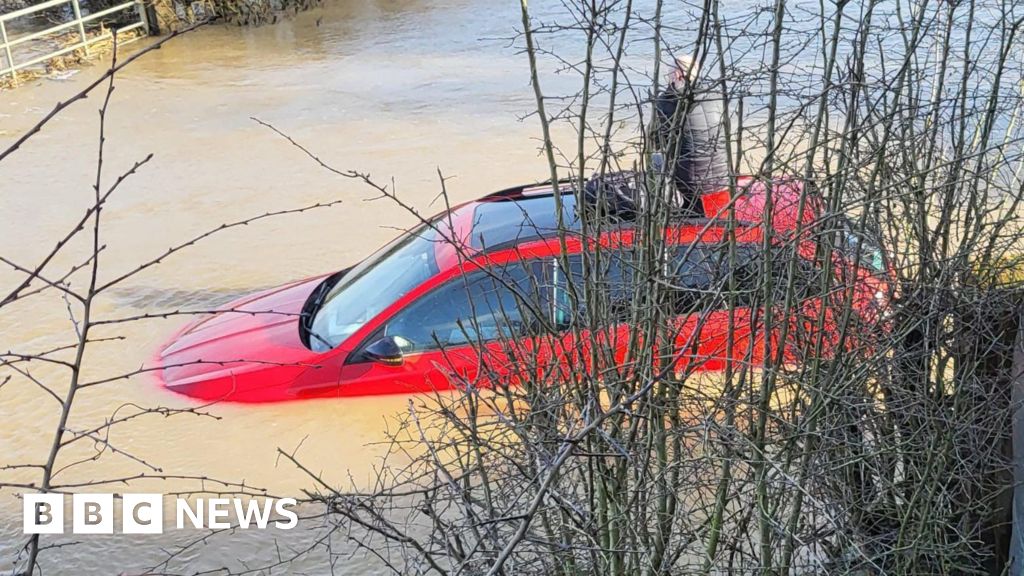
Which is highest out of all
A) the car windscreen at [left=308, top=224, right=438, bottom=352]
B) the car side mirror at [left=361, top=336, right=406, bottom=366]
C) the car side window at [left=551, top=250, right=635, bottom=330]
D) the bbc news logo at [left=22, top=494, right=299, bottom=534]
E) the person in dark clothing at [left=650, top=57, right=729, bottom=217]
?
the person in dark clothing at [left=650, top=57, right=729, bottom=217]

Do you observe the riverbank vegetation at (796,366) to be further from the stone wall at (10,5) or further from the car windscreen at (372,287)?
the stone wall at (10,5)

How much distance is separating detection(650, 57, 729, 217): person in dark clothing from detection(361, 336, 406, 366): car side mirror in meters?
2.36

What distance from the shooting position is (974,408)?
3.91 metres

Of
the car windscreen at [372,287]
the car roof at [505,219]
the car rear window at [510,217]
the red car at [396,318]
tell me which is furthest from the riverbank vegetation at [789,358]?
the car windscreen at [372,287]

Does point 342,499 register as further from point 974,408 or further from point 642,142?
point 974,408

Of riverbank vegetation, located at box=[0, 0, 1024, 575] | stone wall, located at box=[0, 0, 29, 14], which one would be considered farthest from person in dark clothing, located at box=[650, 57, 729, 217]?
stone wall, located at box=[0, 0, 29, 14]

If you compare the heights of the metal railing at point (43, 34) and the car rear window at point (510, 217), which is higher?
the car rear window at point (510, 217)

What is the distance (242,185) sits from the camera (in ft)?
38.5

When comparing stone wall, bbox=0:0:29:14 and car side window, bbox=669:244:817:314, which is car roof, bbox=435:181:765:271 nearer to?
car side window, bbox=669:244:817:314

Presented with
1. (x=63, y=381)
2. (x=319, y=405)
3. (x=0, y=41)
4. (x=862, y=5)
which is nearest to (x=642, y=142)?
(x=862, y=5)

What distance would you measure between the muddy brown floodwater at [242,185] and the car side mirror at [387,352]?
9.7 inches

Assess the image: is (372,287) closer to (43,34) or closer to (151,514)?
(151,514)

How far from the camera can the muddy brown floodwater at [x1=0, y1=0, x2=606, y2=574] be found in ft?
20.2

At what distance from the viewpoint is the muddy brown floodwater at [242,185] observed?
243 inches
